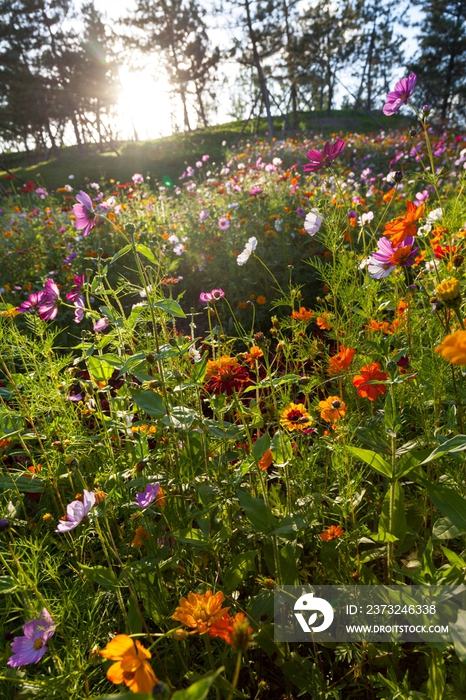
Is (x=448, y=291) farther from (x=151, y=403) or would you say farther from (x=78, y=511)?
(x=78, y=511)

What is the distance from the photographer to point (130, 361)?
98 centimetres

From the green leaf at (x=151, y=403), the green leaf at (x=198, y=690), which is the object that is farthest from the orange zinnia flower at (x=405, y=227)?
the green leaf at (x=198, y=690)

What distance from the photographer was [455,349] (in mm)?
470

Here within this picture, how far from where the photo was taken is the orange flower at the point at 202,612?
2.31ft

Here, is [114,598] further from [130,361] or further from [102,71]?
[102,71]

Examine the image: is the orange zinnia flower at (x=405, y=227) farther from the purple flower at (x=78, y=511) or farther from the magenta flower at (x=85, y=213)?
the purple flower at (x=78, y=511)

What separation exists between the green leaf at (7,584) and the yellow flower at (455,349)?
2.74ft

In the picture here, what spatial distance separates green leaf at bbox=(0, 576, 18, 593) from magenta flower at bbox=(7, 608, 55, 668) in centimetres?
7

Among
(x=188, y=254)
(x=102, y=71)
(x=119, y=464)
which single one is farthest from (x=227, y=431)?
(x=102, y=71)

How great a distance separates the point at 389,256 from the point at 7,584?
119cm

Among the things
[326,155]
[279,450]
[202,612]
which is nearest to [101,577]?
[202,612]

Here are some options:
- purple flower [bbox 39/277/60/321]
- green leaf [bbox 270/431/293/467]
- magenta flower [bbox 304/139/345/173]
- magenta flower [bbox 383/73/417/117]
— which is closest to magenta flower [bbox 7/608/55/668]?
green leaf [bbox 270/431/293/467]

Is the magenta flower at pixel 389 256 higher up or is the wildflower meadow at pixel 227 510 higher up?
the magenta flower at pixel 389 256

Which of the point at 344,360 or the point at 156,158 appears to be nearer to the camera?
the point at 344,360
